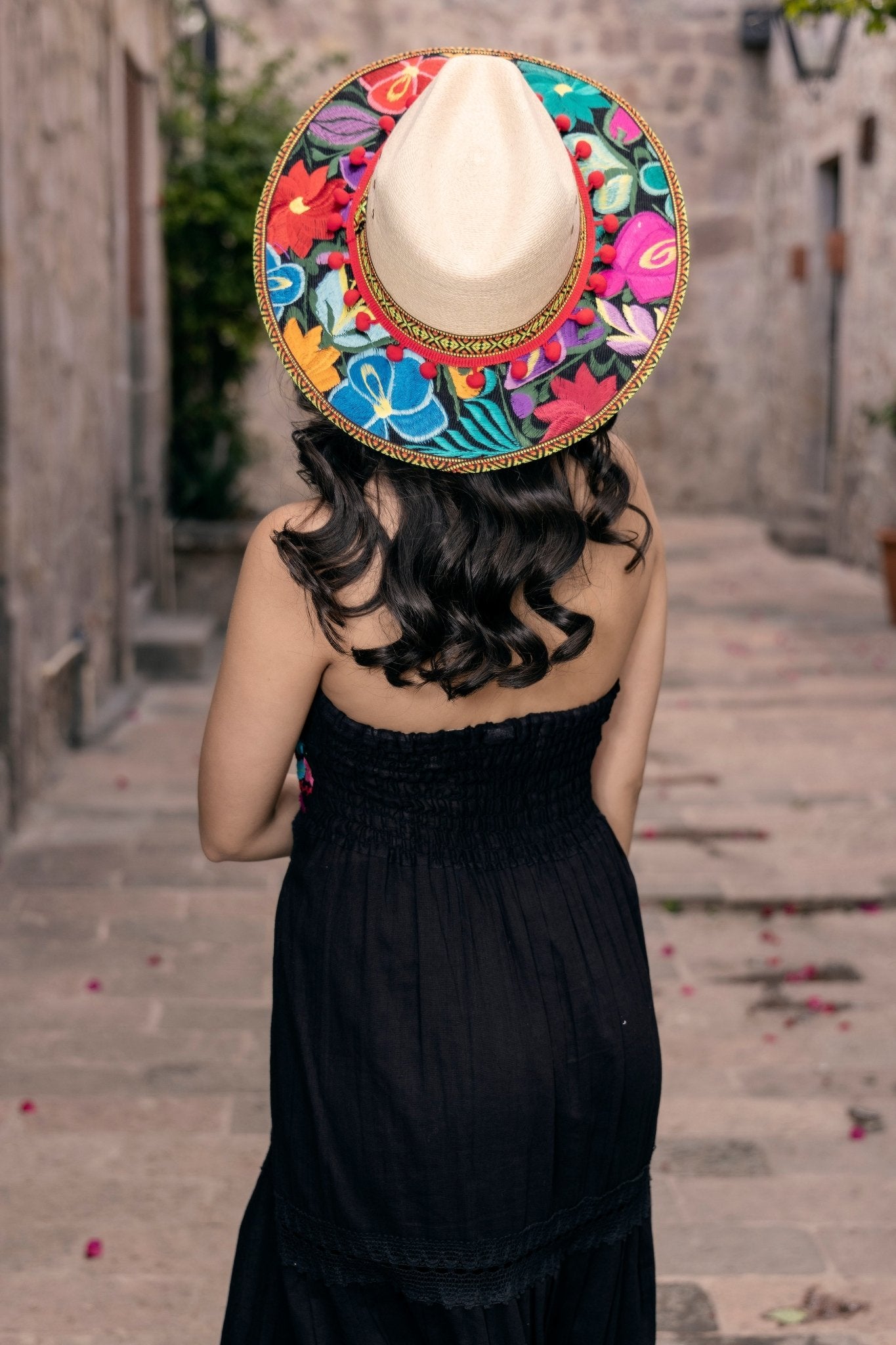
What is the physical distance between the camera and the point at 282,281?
1478mm

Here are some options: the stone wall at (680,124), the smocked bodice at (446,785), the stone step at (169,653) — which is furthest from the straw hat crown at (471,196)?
the stone wall at (680,124)

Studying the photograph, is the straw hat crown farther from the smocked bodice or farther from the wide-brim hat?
the smocked bodice

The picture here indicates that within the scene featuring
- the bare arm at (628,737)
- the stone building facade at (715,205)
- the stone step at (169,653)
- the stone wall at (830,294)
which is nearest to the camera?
the bare arm at (628,737)

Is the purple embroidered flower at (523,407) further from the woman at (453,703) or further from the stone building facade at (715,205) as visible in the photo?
the stone building facade at (715,205)

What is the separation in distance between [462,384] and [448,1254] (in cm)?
88

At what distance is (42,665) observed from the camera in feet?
18.4

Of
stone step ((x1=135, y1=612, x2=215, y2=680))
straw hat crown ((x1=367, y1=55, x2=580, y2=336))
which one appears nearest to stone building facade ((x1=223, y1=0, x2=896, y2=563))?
stone step ((x1=135, y1=612, x2=215, y2=680))

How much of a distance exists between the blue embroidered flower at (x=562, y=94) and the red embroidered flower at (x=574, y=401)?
0.27 metres

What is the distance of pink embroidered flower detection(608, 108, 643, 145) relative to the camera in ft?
5.04

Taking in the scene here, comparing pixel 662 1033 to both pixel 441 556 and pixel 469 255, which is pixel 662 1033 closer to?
pixel 441 556

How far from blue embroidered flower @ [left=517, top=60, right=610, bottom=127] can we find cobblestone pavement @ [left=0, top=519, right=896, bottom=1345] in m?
1.94

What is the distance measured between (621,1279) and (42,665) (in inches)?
169

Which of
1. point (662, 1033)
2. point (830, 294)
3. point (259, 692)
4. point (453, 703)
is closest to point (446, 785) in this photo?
point (453, 703)

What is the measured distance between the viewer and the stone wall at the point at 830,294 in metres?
10.5
